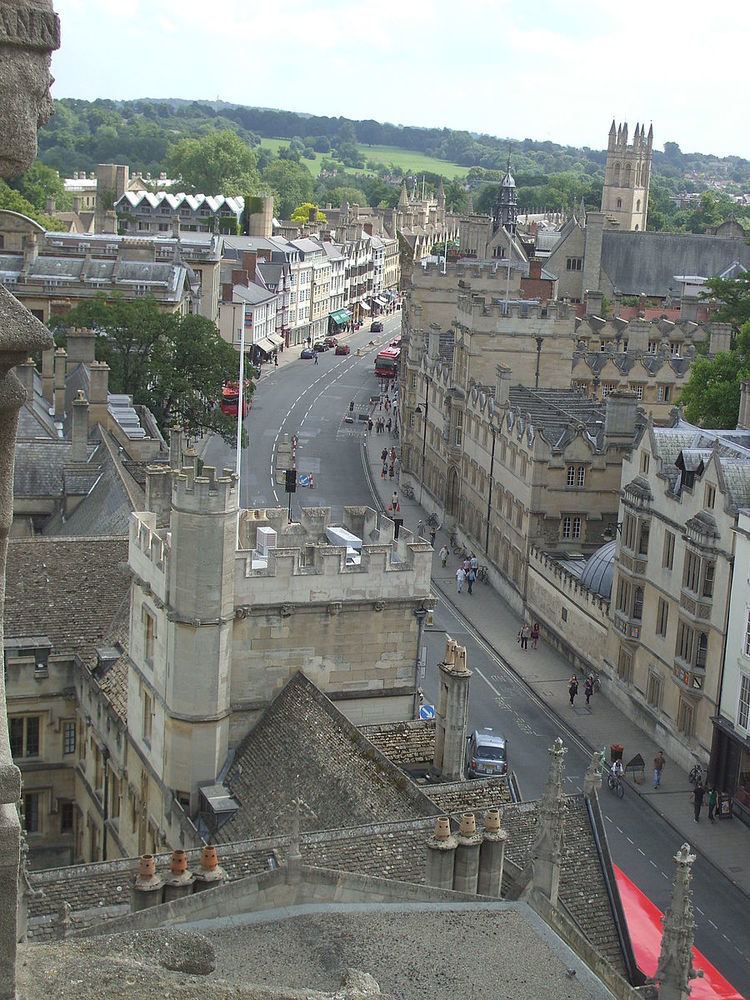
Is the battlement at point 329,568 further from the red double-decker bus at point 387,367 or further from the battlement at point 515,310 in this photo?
the red double-decker bus at point 387,367

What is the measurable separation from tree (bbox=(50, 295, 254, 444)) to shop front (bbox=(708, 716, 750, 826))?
117 ft

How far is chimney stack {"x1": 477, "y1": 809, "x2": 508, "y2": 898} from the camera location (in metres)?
20.3

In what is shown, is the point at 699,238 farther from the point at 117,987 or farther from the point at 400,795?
the point at 117,987

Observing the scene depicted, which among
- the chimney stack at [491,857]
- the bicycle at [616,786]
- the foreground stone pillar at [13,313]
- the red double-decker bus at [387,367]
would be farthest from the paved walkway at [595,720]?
the red double-decker bus at [387,367]

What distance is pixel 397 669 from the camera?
31656 mm

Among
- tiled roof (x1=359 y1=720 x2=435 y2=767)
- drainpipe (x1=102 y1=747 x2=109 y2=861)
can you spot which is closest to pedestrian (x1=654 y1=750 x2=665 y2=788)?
tiled roof (x1=359 y1=720 x2=435 y2=767)

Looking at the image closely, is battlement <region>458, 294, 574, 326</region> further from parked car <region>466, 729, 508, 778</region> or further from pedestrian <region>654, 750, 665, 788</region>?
parked car <region>466, 729, 508, 778</region>

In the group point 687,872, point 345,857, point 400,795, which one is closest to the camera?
point 687,872

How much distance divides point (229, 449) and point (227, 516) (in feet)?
210

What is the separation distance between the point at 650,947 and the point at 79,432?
1205 inches

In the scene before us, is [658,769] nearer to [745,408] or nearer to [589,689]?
[589,689]

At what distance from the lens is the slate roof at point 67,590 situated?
3825 cm

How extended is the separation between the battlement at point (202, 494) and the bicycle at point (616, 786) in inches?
802

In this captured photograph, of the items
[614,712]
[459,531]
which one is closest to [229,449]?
[459,531]
